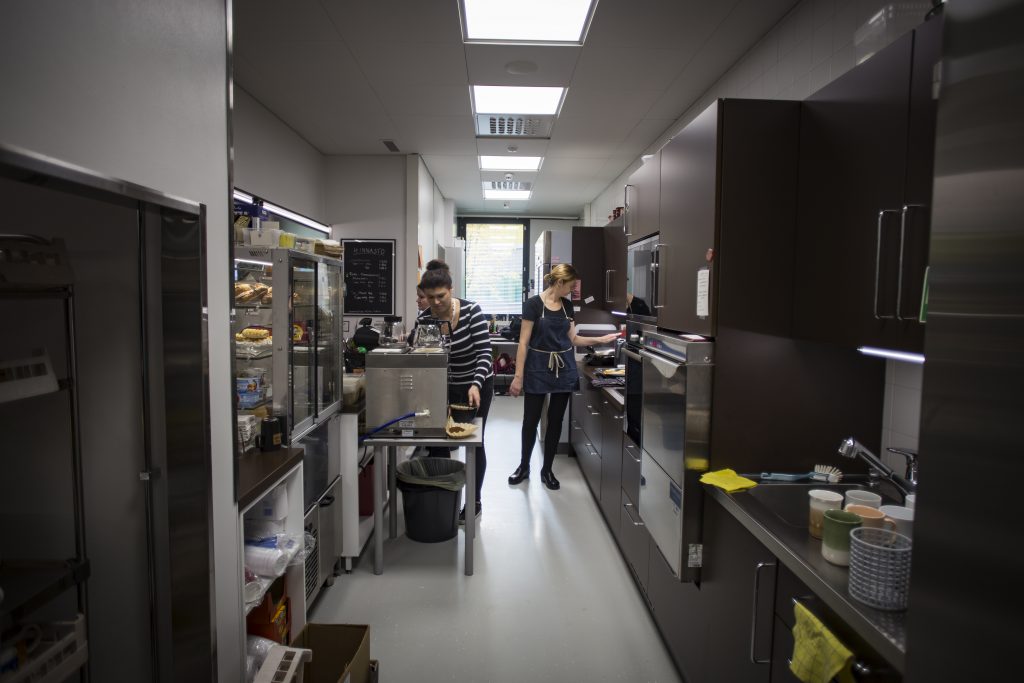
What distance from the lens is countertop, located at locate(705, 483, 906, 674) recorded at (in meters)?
0.97

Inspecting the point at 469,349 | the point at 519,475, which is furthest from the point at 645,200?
the point at 519,475

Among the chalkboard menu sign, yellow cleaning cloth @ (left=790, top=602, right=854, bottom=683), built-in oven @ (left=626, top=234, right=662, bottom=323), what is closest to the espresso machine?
built-in oven @ (left=626, top=234, right=662, bottom=323)

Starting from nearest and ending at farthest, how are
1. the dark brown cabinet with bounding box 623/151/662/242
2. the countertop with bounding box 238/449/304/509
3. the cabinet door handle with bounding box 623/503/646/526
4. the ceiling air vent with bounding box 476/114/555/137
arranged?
1. the countertop with bounding box 238/449/304/509
2. the dark brown cabinet with bounding box 623/151/662/242
3. the cabinet door handle with bounding box 623/503/646/526
4. the ceiling air vent with bounding box 476/114/555/137

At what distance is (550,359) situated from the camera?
3.96 metres

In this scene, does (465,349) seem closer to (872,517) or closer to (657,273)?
(657,273)

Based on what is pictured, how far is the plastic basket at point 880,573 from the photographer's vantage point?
104cm

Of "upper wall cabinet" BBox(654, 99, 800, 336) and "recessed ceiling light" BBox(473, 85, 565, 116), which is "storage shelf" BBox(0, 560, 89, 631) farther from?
"recessed ceiling light" BBox(473, 85, 565, 116)

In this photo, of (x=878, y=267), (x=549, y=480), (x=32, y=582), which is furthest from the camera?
(x=549, y=480)

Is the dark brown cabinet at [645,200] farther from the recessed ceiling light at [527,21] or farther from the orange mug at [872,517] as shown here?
the orange mug at [872,517]

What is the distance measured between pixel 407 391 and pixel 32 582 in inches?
66.6

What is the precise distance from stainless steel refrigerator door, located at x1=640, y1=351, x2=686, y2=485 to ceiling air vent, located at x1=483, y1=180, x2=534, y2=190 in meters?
4.84

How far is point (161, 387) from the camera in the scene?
1284 millimetres

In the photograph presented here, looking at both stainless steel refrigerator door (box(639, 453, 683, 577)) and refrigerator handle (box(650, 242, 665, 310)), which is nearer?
stainless steel refrigerator door (box(639, 453, 683, 577))

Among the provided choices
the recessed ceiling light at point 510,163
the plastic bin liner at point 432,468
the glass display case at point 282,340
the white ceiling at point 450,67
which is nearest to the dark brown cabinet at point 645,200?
the white ceiling at point 450,67
